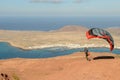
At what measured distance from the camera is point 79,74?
31.8 metres

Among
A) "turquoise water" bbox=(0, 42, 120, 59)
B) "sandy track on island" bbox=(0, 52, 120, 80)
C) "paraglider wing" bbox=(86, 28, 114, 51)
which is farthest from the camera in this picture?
"turquoise water" bbox=(0, 42, 120, 59)

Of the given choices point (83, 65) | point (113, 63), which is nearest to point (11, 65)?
point (83, 65)

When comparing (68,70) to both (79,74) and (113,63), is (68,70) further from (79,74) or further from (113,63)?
(113,63)

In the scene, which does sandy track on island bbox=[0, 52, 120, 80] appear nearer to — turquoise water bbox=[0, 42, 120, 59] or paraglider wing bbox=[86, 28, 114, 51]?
paraglider wing bbox=[86, 28, 114, 51]

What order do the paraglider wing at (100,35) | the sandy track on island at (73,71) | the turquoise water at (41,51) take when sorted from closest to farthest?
the sandy track on island at (73,71) < the paraglider wing at (100,35) < the turquoise water at (41,51)

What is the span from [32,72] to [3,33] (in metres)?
152

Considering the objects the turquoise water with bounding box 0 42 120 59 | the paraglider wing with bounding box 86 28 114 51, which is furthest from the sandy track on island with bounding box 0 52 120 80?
the turquoise water with bounding box 0 42 120 59

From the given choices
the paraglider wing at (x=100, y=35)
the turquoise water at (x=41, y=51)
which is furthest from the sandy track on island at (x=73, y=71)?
the turquoise water at (x=41, y=51)

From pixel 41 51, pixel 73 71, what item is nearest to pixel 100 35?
pixel 73 71

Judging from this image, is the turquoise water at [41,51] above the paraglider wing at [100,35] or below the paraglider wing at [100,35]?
below

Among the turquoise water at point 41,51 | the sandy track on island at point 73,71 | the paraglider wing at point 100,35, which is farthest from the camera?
the turquoise water at point 41,51

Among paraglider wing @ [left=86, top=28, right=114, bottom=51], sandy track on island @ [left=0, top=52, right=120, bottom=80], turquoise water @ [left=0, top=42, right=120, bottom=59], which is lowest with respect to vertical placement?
turquoise water @ [left=0, top=42, right=120, bottom=59]

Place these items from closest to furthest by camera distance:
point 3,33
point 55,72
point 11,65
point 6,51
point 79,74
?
1. point 79,74
2. point 55,72
3. point 11,65
4. point 6,51
5. point 3,33

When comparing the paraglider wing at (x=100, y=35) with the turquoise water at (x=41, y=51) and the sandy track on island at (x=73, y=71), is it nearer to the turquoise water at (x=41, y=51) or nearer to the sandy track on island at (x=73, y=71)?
the sandy track on island at (x=73, y=71)
